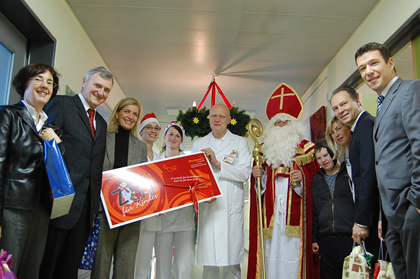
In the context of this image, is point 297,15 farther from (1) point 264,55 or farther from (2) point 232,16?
(1) point 264,55

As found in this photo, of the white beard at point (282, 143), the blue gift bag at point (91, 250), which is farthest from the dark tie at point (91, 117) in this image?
the white beard at point (282, 143)

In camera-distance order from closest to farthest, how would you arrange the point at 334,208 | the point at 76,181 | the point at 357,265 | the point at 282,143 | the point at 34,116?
the point at 34,116 < the point at 76,181 < the point at 357,265 < the point at 334,208 < the point at 282,143

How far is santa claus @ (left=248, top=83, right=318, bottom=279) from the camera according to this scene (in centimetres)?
290

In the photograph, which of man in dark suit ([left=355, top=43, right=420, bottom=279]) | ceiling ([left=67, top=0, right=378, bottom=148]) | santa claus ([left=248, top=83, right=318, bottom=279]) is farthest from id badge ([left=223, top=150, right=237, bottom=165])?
ceiling ([left=67, top=0, right=378, bottom=148])

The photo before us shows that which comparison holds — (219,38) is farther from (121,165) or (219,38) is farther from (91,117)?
(91,117)

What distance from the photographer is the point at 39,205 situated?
175cm

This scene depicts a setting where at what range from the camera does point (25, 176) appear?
1.66 m

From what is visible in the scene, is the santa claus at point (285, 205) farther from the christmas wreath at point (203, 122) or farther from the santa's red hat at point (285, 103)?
the christmas wreath at point (203, 122)

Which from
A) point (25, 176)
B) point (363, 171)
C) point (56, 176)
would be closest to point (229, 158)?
point (363, 171)

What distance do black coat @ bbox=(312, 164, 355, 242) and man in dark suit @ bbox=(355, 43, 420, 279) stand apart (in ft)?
2.85

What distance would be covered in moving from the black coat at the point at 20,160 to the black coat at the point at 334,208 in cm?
220

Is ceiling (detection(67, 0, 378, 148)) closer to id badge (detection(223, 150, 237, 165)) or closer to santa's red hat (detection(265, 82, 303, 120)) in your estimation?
santa's red hat (detection(265, 82, 303, 120))

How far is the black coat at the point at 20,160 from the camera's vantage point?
1.59 metres

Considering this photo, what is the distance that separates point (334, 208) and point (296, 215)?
0.37 metres
